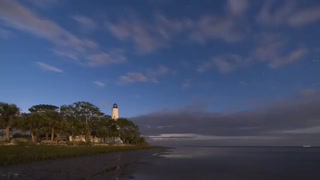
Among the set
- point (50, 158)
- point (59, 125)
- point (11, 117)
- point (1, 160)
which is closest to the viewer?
point (1, 160)

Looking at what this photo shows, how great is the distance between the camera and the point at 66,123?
9538 cm

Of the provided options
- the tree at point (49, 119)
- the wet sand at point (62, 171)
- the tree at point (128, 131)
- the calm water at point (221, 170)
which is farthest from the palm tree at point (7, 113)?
the wet sand at point (62, 171)

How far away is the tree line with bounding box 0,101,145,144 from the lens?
8806cm

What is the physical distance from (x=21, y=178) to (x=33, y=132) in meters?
71.4

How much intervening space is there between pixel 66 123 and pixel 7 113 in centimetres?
1569

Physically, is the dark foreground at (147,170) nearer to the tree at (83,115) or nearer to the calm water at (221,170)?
the calm water at (221,170)

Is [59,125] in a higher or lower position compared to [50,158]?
higher

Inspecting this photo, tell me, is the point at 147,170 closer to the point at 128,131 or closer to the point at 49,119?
the point at 49,119

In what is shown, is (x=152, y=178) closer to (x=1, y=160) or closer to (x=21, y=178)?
(x=21, y=178)

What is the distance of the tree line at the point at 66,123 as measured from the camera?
289 ft

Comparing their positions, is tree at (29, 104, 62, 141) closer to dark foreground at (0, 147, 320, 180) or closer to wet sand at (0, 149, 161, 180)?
dark foreground at (0, 147, 320, 180)

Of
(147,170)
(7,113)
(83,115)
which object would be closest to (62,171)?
(147,170)

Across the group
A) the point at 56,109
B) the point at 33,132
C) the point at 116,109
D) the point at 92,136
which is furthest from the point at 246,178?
the point at 116,109

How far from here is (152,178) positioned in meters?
30.2
